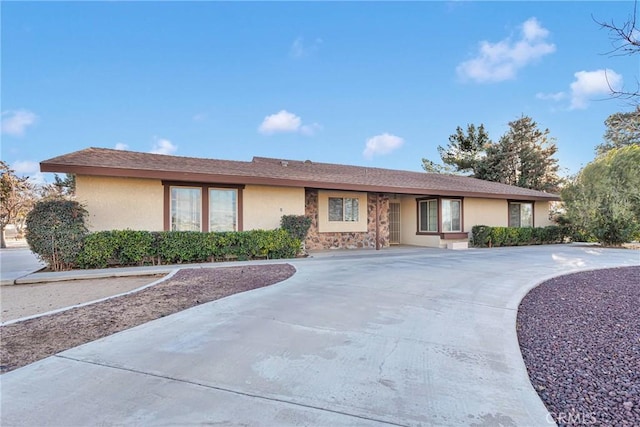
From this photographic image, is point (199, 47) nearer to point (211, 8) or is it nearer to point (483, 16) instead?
point (211, 8)

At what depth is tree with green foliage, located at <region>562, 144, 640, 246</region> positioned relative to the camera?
47.9 feet

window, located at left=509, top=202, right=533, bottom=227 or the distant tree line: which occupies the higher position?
the distant tree line

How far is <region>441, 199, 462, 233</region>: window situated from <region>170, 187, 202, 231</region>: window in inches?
425

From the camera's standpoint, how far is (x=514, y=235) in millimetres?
16391

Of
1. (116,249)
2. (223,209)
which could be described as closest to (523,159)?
(223,209)

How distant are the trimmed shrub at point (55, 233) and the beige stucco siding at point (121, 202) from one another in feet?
2.90

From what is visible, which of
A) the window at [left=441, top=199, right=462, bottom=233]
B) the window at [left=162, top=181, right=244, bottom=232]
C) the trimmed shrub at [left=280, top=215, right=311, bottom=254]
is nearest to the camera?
the window at [left=162, top=181, right=244, bottom=232]

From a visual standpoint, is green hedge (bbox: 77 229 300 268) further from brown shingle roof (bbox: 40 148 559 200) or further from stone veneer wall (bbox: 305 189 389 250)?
stone veneer wall (bbox: 305 189 389 250)

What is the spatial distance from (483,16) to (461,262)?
8194 mm

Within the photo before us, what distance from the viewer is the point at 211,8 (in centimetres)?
1234

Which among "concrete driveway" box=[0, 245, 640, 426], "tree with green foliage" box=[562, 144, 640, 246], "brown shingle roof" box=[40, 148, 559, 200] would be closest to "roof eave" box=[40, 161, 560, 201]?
"brown shingle roof" box=[40, 148, 559, 200]

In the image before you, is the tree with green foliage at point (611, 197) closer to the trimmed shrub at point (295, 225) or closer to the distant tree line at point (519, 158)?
the trimmed shrub at point (295, 225)

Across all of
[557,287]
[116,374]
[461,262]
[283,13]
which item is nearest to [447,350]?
[116,374]

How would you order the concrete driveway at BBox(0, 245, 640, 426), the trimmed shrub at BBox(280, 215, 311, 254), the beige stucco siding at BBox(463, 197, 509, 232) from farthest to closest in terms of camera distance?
the beige stucco siding at BBox(463, 197, 509, 232) → the trimmed shrub at BBox(280, 215, 311, 254) → the concrete driveway at BBox(0, 245, 640, 426)
